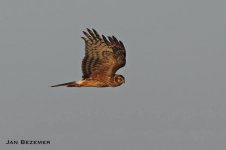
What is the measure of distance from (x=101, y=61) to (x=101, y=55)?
0.24m

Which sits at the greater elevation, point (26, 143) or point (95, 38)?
point (95, 38)

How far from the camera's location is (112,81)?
84.9 ft

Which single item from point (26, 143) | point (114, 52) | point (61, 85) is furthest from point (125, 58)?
point (26, 143)

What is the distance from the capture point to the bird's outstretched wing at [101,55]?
25.1 metres

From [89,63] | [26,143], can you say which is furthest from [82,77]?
[26,143]

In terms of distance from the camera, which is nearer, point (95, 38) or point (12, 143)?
point (95, 38)

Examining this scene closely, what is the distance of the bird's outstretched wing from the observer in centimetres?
2509

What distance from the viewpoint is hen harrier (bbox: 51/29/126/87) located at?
25.1m

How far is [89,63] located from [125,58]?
112cm

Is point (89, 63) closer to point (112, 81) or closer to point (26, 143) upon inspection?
point (112, 81)

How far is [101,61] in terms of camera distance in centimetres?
2556

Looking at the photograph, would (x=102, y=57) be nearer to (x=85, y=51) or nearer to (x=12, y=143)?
(x=85, y=51)

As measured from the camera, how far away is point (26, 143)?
31.1 m

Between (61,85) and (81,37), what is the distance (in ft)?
5.19
